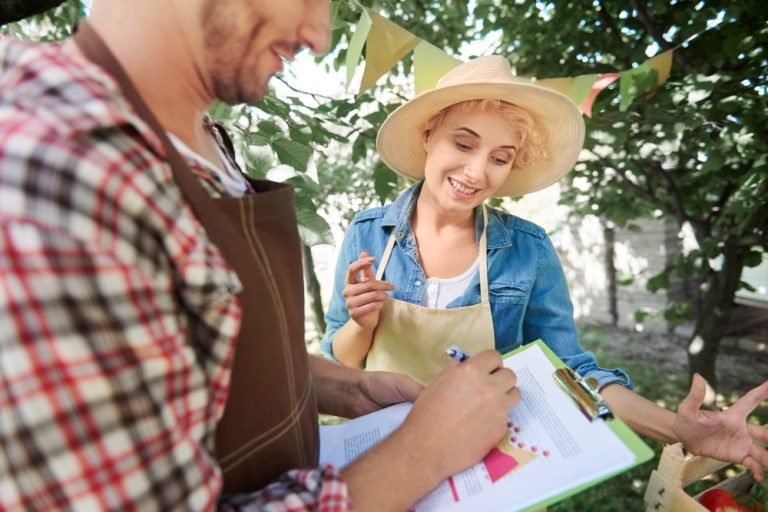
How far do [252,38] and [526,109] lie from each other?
1219 millimetres

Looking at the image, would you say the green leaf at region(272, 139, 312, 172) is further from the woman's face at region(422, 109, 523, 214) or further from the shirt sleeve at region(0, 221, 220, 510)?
the shirt sleeve at region(0, 221, 220, 510)

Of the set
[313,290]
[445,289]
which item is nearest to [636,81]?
[445,289]

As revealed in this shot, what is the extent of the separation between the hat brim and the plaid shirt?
121 centimetres

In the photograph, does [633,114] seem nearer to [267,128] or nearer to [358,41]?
[358,41]

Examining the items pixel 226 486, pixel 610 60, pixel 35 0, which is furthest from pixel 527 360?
pixel 610 60

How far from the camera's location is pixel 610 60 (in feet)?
12.2

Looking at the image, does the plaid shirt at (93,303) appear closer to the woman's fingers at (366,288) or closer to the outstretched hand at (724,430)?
the woman's fingers at (366,288)

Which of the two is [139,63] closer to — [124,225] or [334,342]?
[124,225]

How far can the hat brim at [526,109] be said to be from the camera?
1589mm

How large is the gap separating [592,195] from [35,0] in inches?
157

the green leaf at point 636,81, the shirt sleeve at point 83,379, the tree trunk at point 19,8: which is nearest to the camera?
the shirt sleeve at point 83,379

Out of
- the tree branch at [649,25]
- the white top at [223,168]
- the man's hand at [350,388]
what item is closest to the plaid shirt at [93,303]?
the white top at [223,168]

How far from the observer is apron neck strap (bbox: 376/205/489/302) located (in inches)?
66.9

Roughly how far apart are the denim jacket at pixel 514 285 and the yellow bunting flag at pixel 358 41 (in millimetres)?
607
